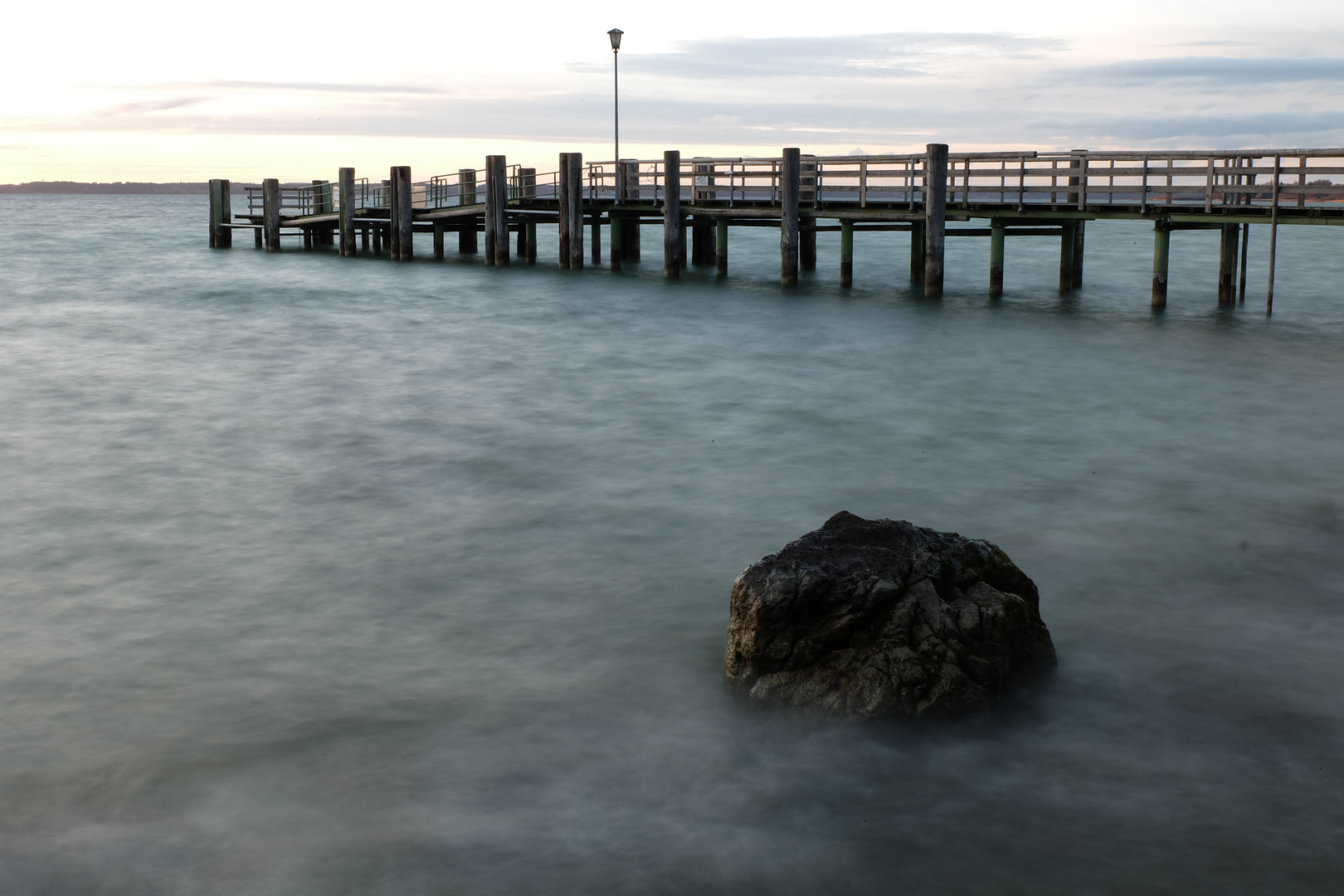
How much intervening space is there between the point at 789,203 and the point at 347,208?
1643 centimetres

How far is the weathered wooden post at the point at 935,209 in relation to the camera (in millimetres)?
21609

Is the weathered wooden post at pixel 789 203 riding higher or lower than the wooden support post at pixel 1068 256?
higher

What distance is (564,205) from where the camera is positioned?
29.1m

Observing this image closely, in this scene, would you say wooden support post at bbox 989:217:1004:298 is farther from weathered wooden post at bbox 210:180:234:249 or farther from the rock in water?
weathered wooden post at bbox 210:180:234:249

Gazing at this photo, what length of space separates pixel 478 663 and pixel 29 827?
2493mm

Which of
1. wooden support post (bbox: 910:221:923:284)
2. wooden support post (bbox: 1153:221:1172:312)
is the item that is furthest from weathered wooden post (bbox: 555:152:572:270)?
wooden support post (bbox: 1153:221:1172:312)

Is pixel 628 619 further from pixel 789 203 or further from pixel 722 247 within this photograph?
pixel 722 247

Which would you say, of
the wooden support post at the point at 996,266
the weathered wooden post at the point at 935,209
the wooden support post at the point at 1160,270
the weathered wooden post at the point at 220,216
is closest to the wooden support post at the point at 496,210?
the weathered wooden post at the point at 935,209

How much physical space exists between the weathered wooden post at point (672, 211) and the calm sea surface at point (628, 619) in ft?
25.5

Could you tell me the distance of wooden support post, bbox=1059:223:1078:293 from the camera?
2486 centimetres

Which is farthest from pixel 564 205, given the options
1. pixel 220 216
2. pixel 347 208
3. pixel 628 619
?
pixel 628 619

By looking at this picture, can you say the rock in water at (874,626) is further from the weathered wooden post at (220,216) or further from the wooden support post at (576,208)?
the weathered wooden post at (220,216)

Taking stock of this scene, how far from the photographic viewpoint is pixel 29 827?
557 cm

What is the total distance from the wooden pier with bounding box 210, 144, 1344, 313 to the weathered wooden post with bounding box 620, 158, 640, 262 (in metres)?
0.05
